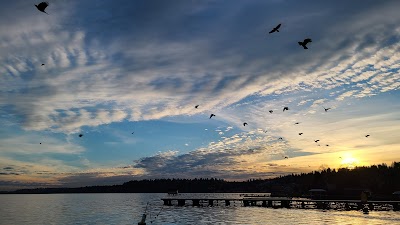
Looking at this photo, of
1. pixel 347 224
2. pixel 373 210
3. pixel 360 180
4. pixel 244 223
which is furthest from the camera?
pixel 360 180

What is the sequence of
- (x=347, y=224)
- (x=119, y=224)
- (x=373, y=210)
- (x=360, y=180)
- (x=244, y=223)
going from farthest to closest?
(x=360, y=180)
(x=373, y=210)
(x=119, y=224)
(x=244, y=223)
(x=347, y=224)

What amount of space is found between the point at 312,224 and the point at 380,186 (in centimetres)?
10914

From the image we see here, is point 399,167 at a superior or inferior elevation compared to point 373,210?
superior

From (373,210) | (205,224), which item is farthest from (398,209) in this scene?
(205,224)

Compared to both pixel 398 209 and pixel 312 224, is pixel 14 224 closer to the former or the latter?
pixel 312 224

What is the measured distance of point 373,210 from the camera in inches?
3396

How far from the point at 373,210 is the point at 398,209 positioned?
598cm

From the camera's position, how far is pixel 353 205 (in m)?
97.6

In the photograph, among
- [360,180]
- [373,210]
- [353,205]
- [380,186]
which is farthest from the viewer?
[360,180]

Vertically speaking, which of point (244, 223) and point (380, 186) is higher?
point (380, 186)

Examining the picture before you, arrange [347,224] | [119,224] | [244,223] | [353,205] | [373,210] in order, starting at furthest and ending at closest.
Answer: [353,205] → [373,210] → [119,224] → [244,223] → [347,224]

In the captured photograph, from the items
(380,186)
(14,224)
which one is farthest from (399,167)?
(14,224)

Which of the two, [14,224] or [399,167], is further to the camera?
[399,167]

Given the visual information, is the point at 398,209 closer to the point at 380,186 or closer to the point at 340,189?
the point at 380,186
